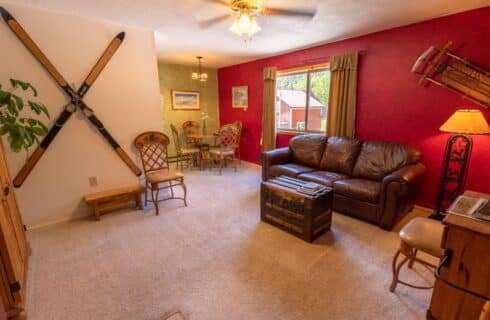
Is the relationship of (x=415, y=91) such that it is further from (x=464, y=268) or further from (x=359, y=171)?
(x=464, y=268)

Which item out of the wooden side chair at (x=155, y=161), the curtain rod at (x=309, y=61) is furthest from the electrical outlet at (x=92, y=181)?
the curtain rod at (x=309, y=61)

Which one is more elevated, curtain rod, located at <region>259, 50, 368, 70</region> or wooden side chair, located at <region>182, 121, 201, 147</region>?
curtain rod, located at <region>259, 50, 368, 70</region>

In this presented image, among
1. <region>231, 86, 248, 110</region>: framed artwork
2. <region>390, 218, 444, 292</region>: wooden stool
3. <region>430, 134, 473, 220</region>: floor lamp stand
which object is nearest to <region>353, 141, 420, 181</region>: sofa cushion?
<region>430, 134, 473, 220</region>: floor lamp stand

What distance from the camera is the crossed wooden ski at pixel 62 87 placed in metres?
2.37

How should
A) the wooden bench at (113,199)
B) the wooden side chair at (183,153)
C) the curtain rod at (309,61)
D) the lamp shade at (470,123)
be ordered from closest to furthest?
the lamp shade at (470,123)
the wooden bench at (113,199)
the curtain rod at (309,61)
the wooden side chair at (183,153)

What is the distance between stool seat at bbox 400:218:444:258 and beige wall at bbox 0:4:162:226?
10.8 ft

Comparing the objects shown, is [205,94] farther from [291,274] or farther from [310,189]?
[291,274]

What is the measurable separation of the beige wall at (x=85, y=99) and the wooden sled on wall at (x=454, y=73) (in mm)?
3566

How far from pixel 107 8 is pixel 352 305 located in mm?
3561

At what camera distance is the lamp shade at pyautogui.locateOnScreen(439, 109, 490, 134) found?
89.7 inches

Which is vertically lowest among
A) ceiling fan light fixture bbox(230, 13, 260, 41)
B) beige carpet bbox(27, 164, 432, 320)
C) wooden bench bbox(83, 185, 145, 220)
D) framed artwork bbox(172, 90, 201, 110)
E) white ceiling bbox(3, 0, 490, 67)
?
beige carpet bbox(27, 164, 432, 320)

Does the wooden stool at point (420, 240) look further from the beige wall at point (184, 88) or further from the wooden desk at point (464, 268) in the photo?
the beige wall at point (184, 88)

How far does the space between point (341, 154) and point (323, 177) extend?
A: 566 mm

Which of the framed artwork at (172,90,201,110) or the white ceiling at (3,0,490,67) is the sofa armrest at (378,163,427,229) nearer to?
the white ceiling at (3,0,490,67)
